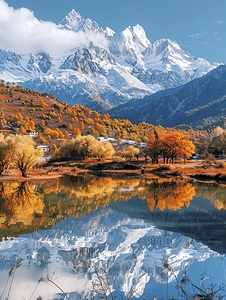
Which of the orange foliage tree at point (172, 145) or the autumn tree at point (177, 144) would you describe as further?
the orange foliage tree at point (172, 145)

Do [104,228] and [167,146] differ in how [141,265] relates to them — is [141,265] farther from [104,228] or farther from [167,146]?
[167,146]

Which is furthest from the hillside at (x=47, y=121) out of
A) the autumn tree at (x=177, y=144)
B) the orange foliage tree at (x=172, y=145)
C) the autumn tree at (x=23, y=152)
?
the autumn tree at (x=23, y=152)

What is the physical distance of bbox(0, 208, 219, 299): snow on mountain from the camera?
8.92 meters

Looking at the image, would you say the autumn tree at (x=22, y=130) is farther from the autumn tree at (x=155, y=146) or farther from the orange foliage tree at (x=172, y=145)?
the orange foliage tree at (x=172, y=145)

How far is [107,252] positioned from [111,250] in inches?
11.7

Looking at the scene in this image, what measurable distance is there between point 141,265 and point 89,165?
62.3m

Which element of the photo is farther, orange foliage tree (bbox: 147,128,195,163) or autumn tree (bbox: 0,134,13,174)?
orange foliage tree (bbox: 147,128,195,163)

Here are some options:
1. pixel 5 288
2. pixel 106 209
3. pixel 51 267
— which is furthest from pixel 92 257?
pixel 106 209

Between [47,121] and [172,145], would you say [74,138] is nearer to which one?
[172,145]

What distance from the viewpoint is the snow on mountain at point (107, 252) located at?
8922 mm

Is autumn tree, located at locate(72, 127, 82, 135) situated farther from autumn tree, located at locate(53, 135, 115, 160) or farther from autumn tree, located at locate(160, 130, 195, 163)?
autumn tree, located at locate(160, 130, 195, 163)

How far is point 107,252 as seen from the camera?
11.1 m

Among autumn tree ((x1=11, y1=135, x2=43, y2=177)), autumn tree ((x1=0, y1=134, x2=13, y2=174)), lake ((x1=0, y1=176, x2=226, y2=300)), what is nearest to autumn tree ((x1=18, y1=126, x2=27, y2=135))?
autumn tree ((x1=0, y1=134, x2=13, y2=174))

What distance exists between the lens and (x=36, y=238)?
42.8 feet
